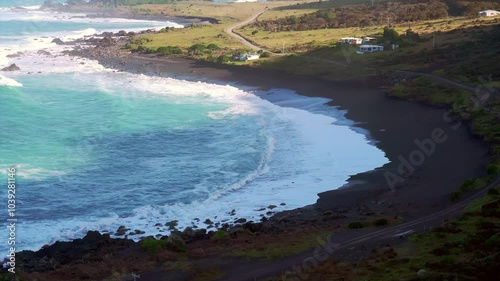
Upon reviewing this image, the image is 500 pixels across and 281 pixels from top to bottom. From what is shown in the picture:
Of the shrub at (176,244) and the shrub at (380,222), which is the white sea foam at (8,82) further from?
the shrub at (380,222)

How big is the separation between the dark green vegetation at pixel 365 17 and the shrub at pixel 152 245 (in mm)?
87144

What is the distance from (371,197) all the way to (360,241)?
7.84 meters

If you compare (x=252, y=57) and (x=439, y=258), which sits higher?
(x=252, y=57)

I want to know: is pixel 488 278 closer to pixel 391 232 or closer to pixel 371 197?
pixel 391 232

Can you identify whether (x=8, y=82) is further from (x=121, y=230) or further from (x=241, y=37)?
(x=121, y=230)

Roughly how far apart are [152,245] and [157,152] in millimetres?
18856

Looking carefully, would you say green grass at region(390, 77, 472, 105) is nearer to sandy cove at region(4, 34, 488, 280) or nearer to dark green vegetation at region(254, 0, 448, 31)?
sandy cove at region(4, 34, 488, 280)

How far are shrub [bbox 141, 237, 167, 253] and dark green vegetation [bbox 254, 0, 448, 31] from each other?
286 feet

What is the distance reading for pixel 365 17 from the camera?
11488cm

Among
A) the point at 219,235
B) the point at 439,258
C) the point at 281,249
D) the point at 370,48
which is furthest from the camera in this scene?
the point at 370,48

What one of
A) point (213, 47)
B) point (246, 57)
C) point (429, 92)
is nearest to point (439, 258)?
point (429, 92)

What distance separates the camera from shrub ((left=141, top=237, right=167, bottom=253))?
93.5 feet

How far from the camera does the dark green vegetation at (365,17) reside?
11150 cm

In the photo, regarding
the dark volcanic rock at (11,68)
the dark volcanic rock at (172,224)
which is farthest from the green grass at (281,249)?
the dark volcanic rock at (11,68)
